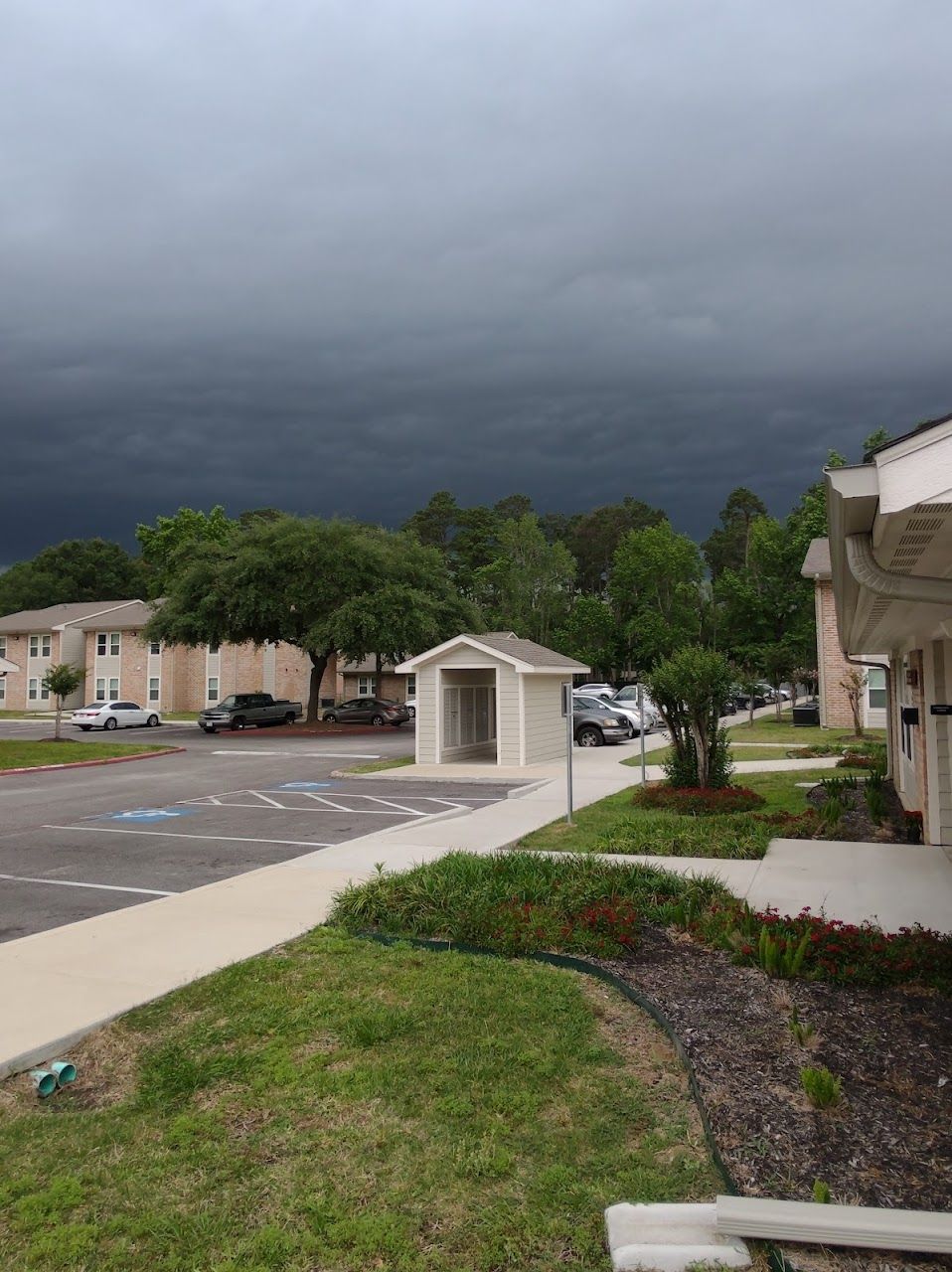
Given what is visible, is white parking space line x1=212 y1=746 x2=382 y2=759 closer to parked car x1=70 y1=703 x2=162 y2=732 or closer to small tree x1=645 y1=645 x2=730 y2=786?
small tree x1=645 y1=645 x2=730 y2=786

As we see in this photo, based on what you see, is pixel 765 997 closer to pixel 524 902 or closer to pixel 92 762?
pixel 524 902

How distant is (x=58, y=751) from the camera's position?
26.4 metres

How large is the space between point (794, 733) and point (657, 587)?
104ft

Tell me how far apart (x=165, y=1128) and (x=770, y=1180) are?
106 inches

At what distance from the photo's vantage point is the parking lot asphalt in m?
9.31

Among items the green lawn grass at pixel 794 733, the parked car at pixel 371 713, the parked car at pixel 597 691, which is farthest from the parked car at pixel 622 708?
the parked car at pixel 371 713

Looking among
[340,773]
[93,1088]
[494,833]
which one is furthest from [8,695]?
[93,1088]

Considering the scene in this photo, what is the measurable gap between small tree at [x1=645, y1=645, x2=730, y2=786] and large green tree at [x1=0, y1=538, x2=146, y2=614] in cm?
8927

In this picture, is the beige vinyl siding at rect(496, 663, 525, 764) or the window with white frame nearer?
the beige vinyl siding at rect(496, 663, 525, 764)

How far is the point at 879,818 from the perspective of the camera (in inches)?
472

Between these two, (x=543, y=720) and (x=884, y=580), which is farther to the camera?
(x=543, y=720)

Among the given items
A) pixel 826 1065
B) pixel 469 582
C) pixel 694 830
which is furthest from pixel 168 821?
pixel 469 582

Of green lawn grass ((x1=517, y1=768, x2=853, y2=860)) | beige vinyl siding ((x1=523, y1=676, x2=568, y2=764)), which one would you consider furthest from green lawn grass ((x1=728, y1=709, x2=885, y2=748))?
green lawn grass ((x1=517, y1=768, x2=853, y2=860))

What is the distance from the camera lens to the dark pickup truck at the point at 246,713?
3847cm
